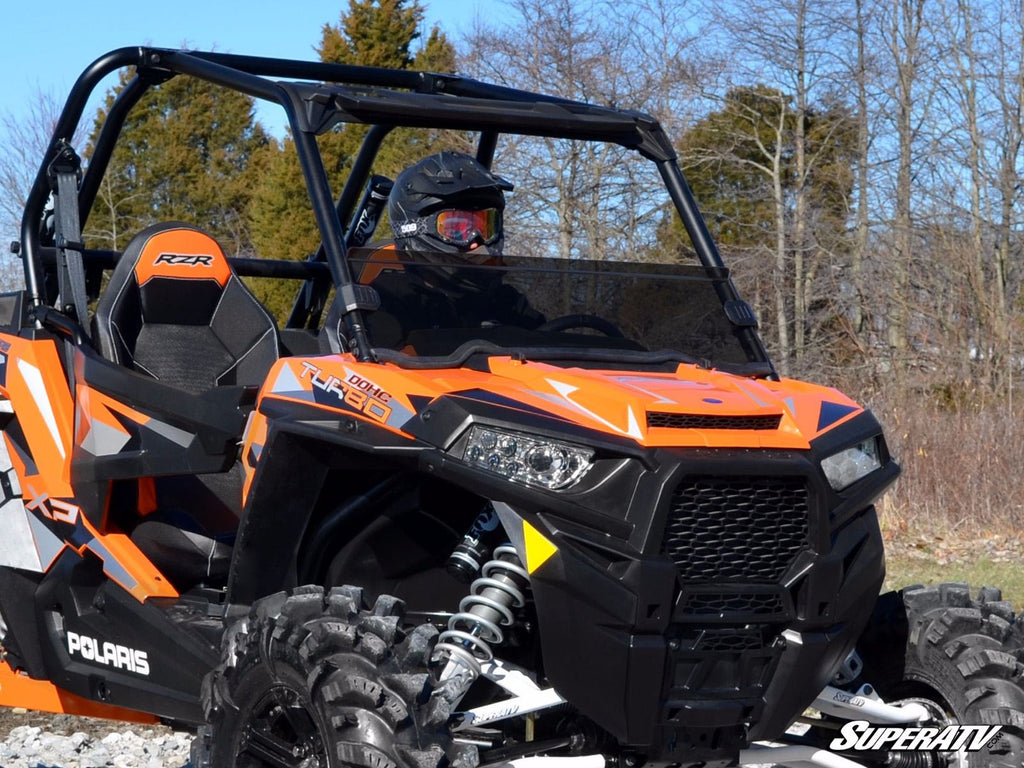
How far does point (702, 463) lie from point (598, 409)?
0.28 metres

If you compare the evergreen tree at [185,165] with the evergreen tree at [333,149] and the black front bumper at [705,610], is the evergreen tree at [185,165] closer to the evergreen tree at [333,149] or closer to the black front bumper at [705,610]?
the evergreen tree at [333,149]

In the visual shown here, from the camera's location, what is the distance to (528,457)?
11.2 feet

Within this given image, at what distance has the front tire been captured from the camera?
10.7ft

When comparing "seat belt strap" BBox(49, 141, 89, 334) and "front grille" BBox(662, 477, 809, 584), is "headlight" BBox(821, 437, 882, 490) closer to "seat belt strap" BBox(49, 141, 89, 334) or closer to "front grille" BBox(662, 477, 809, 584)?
"front grille" BBox(662, 477, 809, 584)

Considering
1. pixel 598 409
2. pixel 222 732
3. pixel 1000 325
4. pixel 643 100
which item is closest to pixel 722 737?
pixel 598 409

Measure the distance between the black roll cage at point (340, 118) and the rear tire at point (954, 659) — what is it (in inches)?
35.2

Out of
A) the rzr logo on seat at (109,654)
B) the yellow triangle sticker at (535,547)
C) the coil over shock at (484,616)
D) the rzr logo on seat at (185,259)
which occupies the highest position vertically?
the rzr logo on seat at (185,259)

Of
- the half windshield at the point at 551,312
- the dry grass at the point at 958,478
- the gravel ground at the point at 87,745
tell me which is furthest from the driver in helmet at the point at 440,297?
the dry grass at the point at 958,478

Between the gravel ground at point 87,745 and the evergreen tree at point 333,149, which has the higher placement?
the evergreen tree at point 333,149

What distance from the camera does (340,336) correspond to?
397 centimetres

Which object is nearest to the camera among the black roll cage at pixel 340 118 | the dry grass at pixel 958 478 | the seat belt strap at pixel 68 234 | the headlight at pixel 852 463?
the headlight at pixel 852 463

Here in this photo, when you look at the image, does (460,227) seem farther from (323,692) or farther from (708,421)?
(323,692)

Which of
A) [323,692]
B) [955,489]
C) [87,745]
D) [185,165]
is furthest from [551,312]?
[185,165]

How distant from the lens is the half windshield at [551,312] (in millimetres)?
3891
